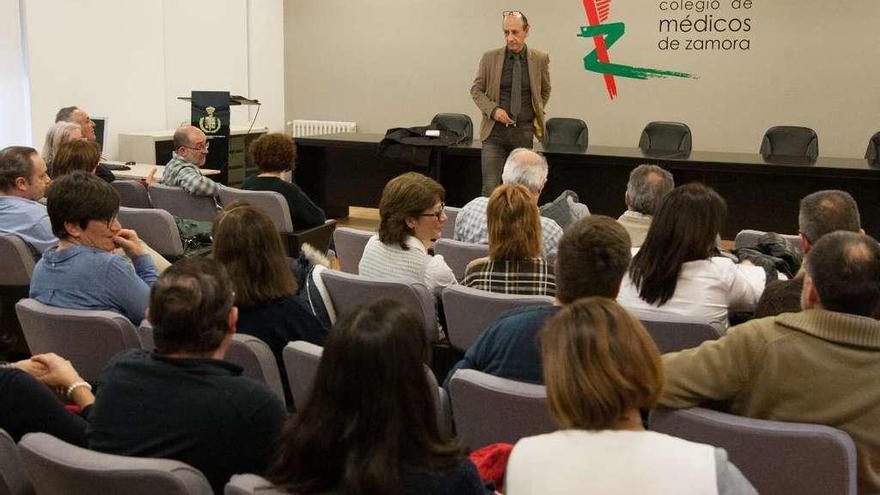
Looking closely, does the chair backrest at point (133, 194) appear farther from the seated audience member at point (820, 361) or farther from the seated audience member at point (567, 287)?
the seated audience member at point (820, 361)

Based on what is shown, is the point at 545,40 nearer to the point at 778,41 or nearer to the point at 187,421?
the point at 778,41

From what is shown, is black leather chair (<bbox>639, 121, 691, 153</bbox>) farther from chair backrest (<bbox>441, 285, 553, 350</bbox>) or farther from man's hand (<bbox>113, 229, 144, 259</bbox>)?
man's hand (<bbox>113, 229, 144, 259</bbox>)

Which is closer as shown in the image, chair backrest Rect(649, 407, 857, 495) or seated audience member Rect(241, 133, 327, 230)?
chair backrest Rect(649, 407, 857, 495)

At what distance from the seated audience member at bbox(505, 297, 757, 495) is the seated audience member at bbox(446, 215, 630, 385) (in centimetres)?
72

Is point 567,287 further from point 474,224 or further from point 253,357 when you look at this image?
point 474,224

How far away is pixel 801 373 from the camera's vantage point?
6.82 feet

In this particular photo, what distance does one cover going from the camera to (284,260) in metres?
2.89

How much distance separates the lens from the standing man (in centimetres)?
720

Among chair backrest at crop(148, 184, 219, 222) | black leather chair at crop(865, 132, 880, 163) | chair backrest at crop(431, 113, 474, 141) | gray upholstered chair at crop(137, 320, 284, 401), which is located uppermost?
chair backrest at crop(431, 113, 474, 141)

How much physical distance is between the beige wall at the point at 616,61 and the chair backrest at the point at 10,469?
8131mm

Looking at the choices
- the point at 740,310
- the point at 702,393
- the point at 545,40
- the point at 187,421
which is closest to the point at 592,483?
the point at 702,393

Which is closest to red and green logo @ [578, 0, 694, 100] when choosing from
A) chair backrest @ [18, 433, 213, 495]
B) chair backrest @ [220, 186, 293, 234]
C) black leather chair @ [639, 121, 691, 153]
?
black leather chair @ [639, 121, 691, 153]

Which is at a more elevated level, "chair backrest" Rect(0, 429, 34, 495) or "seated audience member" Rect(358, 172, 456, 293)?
"seated audience member" Rect(358, 172, 456, 293)

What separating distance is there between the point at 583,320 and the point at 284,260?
1.48m
